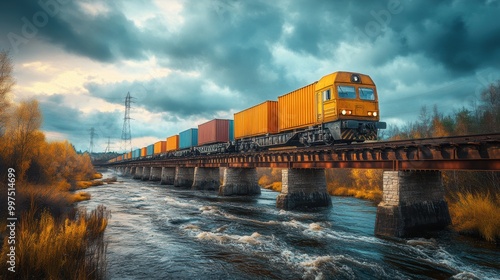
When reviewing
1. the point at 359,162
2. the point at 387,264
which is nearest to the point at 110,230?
the point at 387,264

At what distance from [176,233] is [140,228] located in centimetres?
231

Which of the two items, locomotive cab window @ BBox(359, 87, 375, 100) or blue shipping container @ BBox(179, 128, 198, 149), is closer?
locomotive cab window @ BBox(359, 87, 375, 100)

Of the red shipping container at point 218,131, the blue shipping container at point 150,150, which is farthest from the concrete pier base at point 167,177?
the red shipping container at point 218,131

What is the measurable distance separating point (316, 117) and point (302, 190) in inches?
259

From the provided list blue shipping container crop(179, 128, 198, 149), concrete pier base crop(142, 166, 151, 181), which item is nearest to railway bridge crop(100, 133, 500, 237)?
blue shipping container crop(179, 128, 198, 149)

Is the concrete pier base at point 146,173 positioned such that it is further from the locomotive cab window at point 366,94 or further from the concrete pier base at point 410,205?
the concrete pier base at point 410,205

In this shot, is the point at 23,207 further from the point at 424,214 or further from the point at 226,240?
the point at 424,214

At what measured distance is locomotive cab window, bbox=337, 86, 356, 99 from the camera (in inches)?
633

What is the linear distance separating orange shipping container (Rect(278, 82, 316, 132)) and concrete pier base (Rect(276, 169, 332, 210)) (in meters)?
3.77

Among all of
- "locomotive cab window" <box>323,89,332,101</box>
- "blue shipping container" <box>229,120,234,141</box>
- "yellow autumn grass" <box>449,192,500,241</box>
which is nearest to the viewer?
"yellow autumn grass" <box>449,192,500,241</box>

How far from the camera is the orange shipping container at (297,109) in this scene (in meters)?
18.8

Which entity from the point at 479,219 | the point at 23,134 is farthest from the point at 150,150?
the point at 479,219

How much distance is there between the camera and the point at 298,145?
22109 mm

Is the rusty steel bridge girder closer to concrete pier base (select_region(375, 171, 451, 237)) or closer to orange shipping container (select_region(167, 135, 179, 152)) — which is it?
concrete pier base (select_region(375, 171, 451, 237))
